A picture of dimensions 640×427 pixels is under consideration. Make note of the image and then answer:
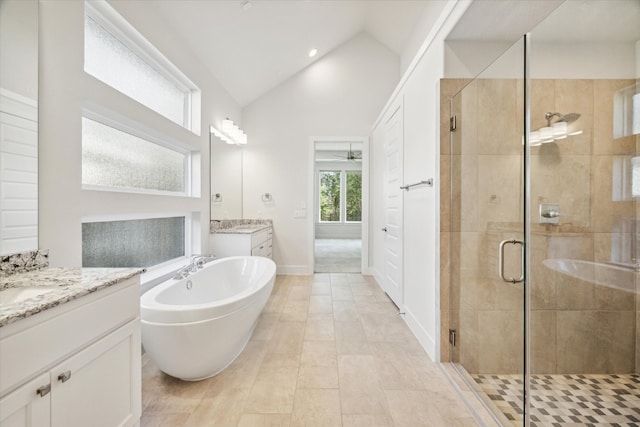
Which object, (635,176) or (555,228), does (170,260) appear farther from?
(635,176)

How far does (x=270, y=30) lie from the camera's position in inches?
122

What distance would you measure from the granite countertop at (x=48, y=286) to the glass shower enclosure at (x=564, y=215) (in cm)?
198

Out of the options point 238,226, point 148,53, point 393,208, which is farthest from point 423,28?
point 238,226

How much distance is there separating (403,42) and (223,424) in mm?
4857

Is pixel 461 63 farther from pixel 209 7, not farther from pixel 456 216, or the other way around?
pixel 209 7

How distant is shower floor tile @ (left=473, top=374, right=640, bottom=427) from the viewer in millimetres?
1433

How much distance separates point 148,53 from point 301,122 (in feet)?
8.20

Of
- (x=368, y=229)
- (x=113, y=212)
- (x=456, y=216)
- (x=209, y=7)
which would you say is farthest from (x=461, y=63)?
(x=368, y=229)

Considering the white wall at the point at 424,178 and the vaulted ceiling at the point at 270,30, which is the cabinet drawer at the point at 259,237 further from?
the vaulted ceiling at the point at 270,30

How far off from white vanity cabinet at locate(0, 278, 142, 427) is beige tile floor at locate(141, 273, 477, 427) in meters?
0.44

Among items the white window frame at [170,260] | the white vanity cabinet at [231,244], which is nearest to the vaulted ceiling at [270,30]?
the white window frame at [170,260]

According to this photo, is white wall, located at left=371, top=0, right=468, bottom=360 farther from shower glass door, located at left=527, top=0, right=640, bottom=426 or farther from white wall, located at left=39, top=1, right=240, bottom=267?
white wall, located at left=39, top=1, right=240, bottom=267

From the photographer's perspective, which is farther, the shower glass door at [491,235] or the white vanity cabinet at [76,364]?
the shower glass door at [491,235]

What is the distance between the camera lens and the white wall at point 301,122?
4.45 meters
